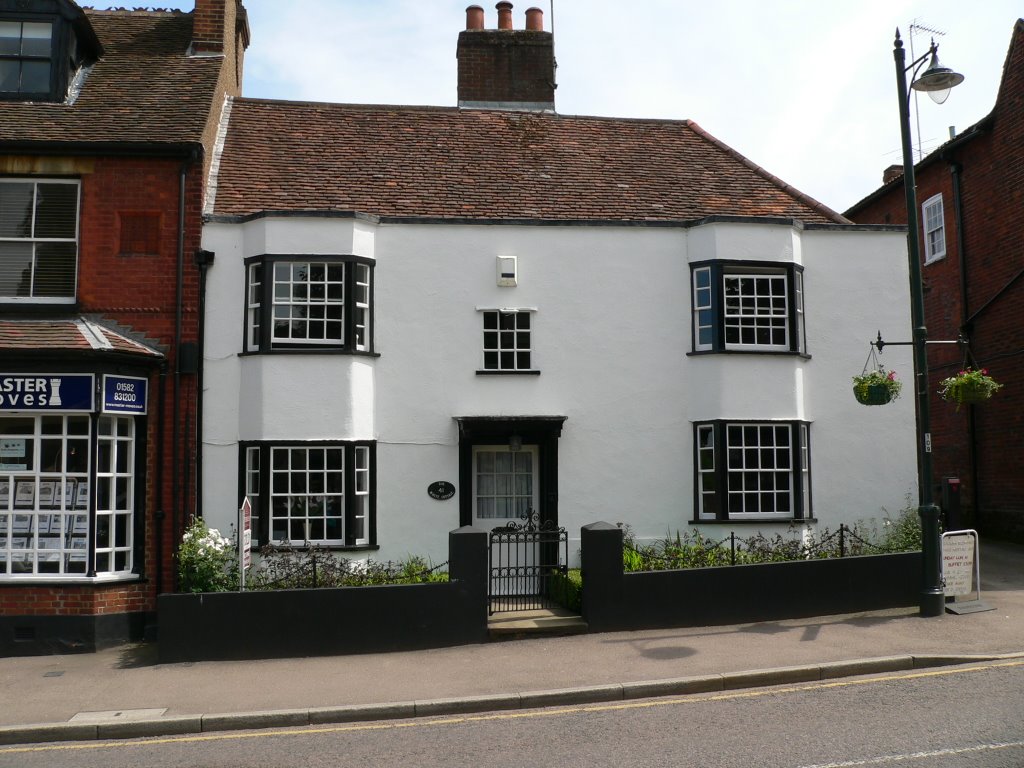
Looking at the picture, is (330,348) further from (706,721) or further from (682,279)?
(706,721)

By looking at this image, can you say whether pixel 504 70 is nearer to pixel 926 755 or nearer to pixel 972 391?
pixel 972 391

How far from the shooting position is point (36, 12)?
1362 cm

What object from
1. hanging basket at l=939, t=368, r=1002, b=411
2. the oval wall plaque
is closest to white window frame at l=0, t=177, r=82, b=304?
the oval wall plaque

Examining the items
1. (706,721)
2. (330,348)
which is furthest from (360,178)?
(706,721)

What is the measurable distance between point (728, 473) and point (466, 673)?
5.63 meters

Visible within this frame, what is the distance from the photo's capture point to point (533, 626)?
11.0 meters

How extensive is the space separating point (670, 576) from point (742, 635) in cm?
114

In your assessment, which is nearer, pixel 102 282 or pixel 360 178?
pixel 102 282

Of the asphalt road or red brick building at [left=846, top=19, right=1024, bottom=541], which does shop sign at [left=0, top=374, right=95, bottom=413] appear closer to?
the asphalt road

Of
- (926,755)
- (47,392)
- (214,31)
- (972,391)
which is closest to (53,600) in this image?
(47,392)

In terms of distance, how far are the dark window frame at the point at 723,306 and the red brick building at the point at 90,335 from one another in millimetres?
7266

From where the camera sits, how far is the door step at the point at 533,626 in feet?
35.9

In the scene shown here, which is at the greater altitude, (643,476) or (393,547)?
(643,476)

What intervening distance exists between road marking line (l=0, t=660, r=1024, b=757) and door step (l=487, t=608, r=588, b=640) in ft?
8.46
